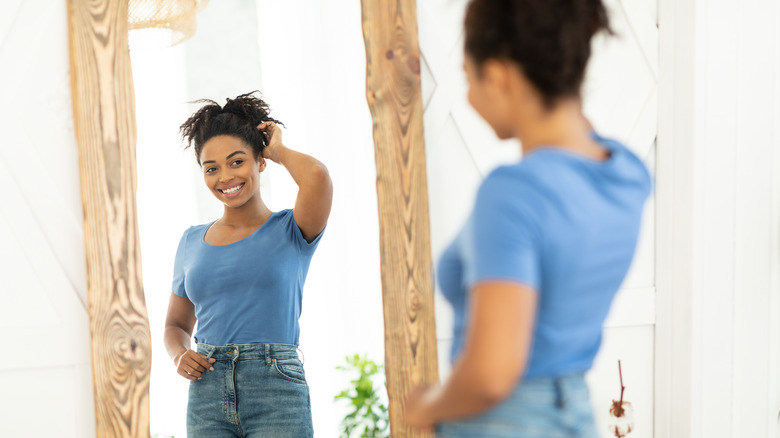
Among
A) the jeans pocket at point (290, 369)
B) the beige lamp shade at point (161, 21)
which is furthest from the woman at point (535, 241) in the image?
the beige lamp shade at point (161, 21)

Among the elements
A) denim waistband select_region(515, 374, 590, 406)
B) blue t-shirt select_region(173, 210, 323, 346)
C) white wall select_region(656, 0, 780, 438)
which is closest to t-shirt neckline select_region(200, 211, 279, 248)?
blue t-shirt select_region(173, 210, 323, 346)

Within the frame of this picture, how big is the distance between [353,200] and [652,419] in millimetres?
1139

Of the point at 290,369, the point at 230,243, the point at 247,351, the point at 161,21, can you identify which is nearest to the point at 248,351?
the point at 247,351

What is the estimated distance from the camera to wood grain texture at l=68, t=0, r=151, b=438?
151 cm

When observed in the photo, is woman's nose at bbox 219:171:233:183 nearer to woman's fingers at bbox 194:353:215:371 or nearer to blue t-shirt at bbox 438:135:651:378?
woman's fingers at bbox 194:353:215:371

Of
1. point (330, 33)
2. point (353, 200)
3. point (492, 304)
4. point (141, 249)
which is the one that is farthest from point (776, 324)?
point (141, 249)

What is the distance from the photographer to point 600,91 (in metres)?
1.87

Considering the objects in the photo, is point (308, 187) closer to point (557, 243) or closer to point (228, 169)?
point (228, 169)

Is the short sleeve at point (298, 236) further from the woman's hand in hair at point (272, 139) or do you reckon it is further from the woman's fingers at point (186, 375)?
the woman's fingers at point (186, 375)

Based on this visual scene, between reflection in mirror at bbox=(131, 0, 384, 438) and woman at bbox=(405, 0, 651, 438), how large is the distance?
0.86m

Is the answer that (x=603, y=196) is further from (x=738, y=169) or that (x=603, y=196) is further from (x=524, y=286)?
(x=738, y=169)

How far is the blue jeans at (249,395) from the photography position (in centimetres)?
145

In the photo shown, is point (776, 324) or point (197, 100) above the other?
point (197, 100)

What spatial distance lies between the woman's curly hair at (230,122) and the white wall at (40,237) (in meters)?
0.31
